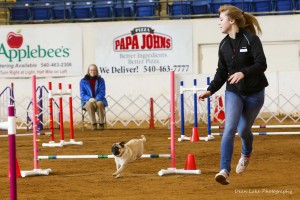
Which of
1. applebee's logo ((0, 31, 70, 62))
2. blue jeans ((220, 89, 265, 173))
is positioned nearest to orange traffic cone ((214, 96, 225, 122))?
applebee's logo ((0, 31, 70, 62))

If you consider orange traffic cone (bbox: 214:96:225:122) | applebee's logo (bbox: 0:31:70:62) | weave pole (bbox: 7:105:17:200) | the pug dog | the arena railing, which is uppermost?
the arena railing

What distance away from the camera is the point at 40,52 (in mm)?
20359

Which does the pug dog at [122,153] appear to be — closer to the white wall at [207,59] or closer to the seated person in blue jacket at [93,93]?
the seated person in blue jacket at [93,93]

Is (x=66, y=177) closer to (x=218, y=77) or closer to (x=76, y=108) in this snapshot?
(x=218, y=77)

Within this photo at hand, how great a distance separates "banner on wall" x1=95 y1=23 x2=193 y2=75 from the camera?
20.0 m

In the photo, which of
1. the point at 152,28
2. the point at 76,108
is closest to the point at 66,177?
the point at 76,108

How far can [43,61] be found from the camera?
2033cm

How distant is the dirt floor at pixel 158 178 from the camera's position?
6852 millimetres

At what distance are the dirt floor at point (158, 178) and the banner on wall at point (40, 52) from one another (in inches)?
317

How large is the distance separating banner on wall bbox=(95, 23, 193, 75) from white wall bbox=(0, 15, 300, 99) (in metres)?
0.17

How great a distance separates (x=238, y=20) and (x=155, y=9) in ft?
47.7

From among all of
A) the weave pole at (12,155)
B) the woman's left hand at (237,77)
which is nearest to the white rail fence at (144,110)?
the woman's left hand at (237,77)

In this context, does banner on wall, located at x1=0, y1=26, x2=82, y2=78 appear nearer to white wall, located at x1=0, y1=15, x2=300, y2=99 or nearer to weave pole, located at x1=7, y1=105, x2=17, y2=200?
white wall, located at x1=0, y1=15, x2=300, y2=99

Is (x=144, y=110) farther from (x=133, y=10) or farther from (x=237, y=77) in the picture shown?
(x=237, y=77)
